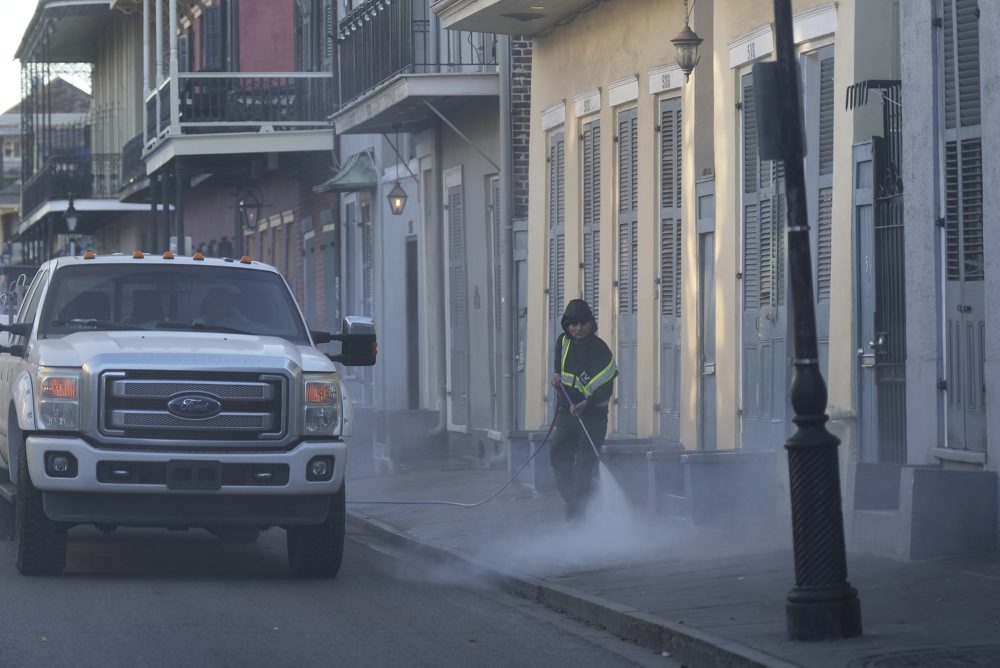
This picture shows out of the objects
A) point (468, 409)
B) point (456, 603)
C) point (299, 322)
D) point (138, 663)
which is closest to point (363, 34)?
point (468, 409)

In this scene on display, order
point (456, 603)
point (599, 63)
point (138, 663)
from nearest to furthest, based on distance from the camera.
Result: point (138, 663)
point (456, 603)
point (599, 63)

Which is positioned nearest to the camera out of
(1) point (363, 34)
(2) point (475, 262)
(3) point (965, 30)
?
(3) point (965, 30)

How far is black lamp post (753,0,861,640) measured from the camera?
8.91 m

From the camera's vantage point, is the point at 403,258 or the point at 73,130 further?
the point at 73,130

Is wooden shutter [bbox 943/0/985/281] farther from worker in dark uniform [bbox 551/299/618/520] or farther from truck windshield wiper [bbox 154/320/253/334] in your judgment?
truck windshield wiper [bbox 154/320/253/334]

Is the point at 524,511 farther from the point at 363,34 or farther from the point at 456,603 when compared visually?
the point at 363,34

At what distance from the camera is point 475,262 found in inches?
907

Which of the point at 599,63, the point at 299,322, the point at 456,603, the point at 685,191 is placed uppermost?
the point at 599,63

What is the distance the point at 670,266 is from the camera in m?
17.3

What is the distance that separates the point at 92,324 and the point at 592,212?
24.9ft

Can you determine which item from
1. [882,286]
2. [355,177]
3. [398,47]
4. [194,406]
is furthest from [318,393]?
[355,177]

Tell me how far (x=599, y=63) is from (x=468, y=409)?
5572 mm

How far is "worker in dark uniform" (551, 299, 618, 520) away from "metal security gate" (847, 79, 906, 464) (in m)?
2.13

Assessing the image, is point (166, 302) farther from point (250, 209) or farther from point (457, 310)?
point (250, 209)
